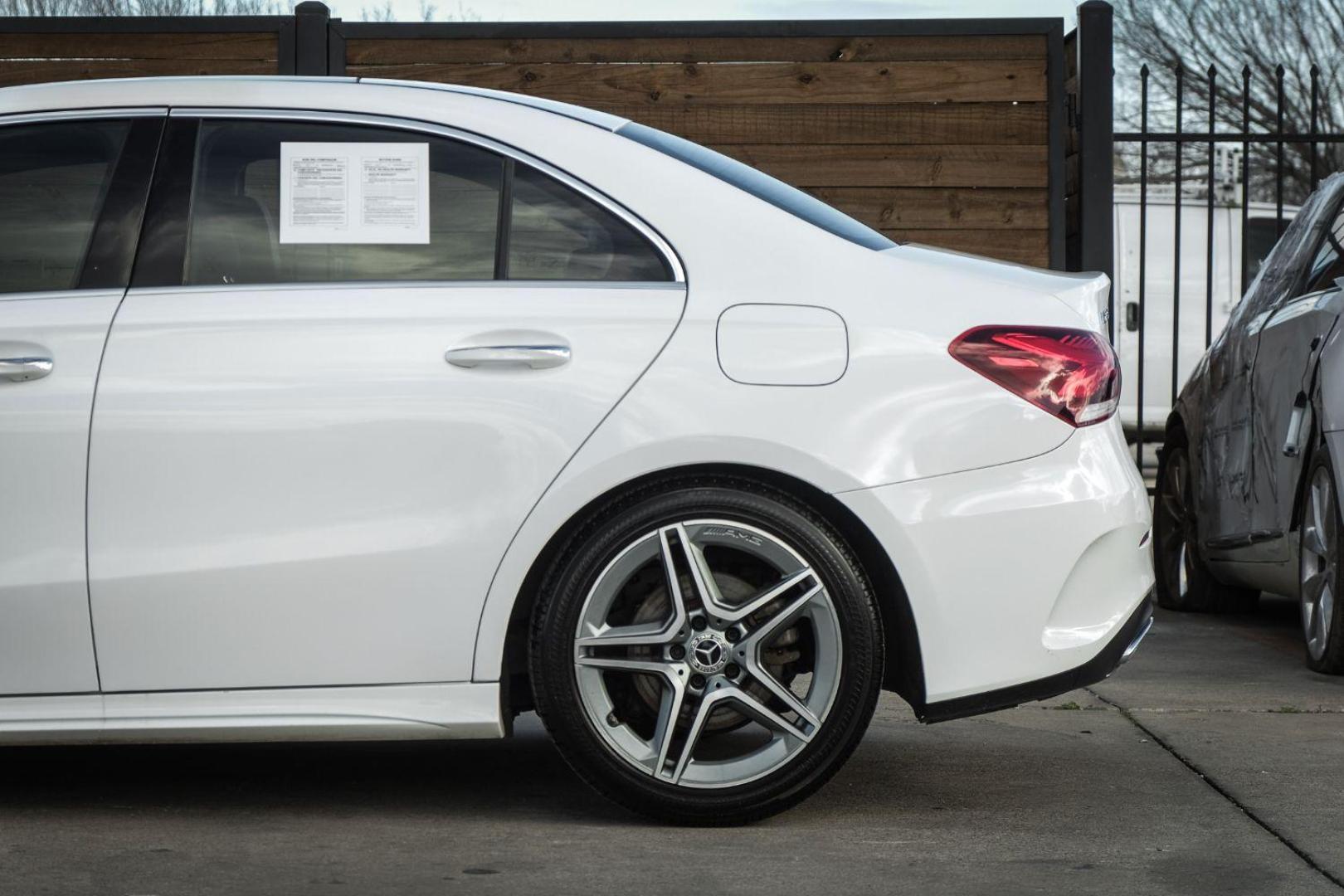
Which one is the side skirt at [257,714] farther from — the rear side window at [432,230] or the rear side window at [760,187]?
the rear side window at [760,187]

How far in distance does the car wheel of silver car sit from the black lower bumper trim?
2.09 metres

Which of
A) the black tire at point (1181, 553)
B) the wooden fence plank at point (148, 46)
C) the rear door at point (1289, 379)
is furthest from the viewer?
the wooden fence plank at point (148, 46)

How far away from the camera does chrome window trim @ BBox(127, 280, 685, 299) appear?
3.69 metres

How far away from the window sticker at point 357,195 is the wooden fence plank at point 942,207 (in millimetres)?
4544

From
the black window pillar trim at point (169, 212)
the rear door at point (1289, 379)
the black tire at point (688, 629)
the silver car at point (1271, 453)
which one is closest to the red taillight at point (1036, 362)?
the black tire at point (688, 629)

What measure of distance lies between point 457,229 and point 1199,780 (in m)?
2.17

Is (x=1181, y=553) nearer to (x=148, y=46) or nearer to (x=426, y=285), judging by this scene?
(x=426, y=285)

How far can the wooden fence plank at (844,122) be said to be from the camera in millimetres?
8164

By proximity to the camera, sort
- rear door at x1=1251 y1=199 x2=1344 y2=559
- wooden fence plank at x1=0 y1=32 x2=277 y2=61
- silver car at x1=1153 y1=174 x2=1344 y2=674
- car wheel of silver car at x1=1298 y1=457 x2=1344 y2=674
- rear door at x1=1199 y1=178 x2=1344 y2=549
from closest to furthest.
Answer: car wheel of silver car at x1=1298 y1=457 x2=1344 y2=674 → silver car at x1=1153 y1=174 x2=1344 y2=674 → rear door at x1=1251 y1=199 x2=1344 y2=559 → rear door at x1=1199 y1=178 x2=1344 y2=549 → wooden fence plank at x1=0 y1=32 x2=277 y2=61

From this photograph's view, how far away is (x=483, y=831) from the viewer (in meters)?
3.73

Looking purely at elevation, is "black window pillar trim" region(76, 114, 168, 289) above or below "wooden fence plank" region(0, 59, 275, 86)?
below

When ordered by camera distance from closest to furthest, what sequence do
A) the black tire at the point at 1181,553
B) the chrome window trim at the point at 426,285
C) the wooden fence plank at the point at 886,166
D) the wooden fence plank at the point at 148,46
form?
the chrome window trim at the point at 426,285, the black tire at the point at 1181,553, the wooden fence plank at the point at 148,46, the wooden fence plank at the point at 886,166

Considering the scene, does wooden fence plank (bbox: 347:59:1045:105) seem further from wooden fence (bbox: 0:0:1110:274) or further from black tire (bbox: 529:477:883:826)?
black tire (bbox: 529:477:883:826)

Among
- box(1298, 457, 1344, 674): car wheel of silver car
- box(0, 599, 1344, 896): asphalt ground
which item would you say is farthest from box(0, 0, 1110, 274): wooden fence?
box(0, 599, 1344, 896): asphalt ground
